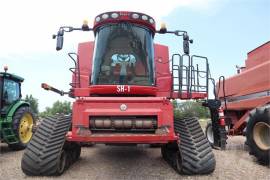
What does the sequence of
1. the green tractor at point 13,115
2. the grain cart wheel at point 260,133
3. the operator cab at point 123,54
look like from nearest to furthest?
the operator cab at point 123,54, the grain cart wheel at point 260,133, the green tractor at point 13,115

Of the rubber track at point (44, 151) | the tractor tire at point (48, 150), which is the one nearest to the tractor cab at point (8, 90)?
the tractor tire at point (48, 150)

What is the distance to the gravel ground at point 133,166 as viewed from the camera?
5969 millimetres

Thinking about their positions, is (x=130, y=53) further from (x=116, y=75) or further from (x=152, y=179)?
(x=152, y=179)

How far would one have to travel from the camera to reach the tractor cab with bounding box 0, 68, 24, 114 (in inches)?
380

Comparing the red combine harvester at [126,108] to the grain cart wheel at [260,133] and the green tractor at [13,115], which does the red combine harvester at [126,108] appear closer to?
the grain cart wheel at [260,133]

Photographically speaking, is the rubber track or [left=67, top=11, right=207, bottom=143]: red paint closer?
[left=67, top=11, right=207, bottom=143]: red paint

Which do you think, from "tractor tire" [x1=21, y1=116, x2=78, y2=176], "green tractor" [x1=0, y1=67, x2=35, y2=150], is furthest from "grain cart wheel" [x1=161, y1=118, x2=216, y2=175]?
"green tractor" [x1=0, y1=67, x2=35, y2=150]

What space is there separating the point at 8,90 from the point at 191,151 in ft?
19.7

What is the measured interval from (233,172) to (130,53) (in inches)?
108

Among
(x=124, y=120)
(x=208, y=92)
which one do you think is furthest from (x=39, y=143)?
(x=208, y=92)

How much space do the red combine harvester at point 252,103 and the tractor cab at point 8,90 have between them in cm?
542

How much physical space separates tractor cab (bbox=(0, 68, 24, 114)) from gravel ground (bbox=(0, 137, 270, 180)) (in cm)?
149

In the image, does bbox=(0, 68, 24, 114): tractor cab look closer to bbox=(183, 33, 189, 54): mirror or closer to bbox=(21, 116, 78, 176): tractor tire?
bbox=(21, 116, 78, 176): tractor tire

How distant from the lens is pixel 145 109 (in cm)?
575
